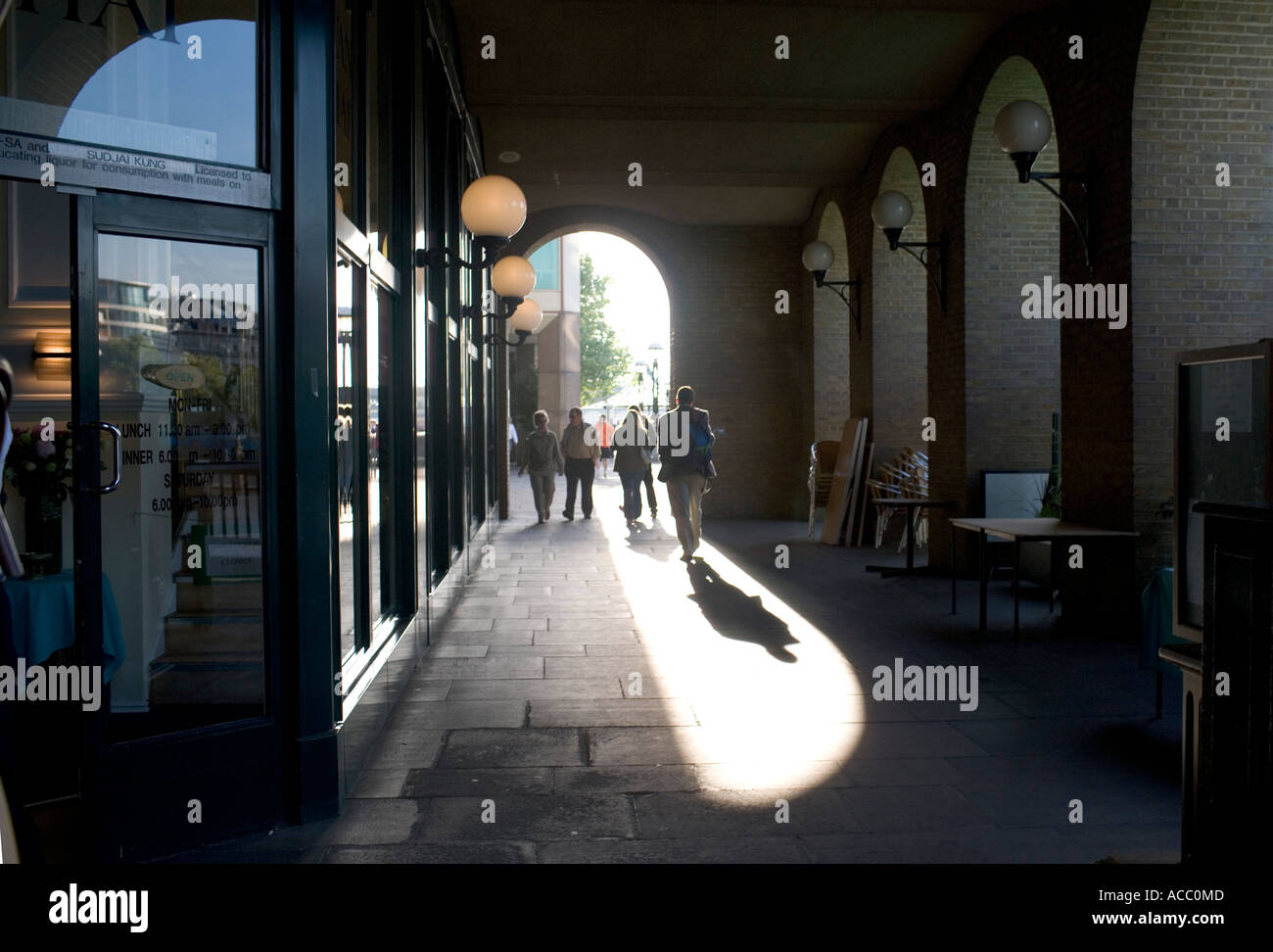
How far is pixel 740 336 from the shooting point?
15562 mm

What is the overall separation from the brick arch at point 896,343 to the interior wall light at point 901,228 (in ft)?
7.37

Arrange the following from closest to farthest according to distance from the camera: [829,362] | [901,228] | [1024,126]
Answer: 1. [1024,126]
2. [901,228]
3. [829,362]

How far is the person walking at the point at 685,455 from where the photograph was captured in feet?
32.3

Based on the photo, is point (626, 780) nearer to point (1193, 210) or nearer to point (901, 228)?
point (1193, 210)

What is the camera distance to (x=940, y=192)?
968 centimetres

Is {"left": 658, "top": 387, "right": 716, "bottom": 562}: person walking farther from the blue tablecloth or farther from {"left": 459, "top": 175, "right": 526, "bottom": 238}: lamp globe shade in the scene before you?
the blue tablecloth

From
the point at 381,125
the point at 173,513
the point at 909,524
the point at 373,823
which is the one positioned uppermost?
the point at 381,125

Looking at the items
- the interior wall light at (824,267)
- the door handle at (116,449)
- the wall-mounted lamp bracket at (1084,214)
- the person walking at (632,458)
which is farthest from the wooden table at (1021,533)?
the person walking at (632,458)

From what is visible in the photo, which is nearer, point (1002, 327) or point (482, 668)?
point (482, 668)

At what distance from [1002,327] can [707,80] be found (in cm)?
331

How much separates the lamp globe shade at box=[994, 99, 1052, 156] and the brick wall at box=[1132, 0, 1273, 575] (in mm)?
539

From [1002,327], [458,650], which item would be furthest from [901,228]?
[458,650]

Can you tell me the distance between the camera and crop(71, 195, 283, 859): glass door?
3238mm

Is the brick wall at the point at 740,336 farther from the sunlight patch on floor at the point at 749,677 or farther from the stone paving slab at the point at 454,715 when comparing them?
the stone paving slab at the point at 454,715
